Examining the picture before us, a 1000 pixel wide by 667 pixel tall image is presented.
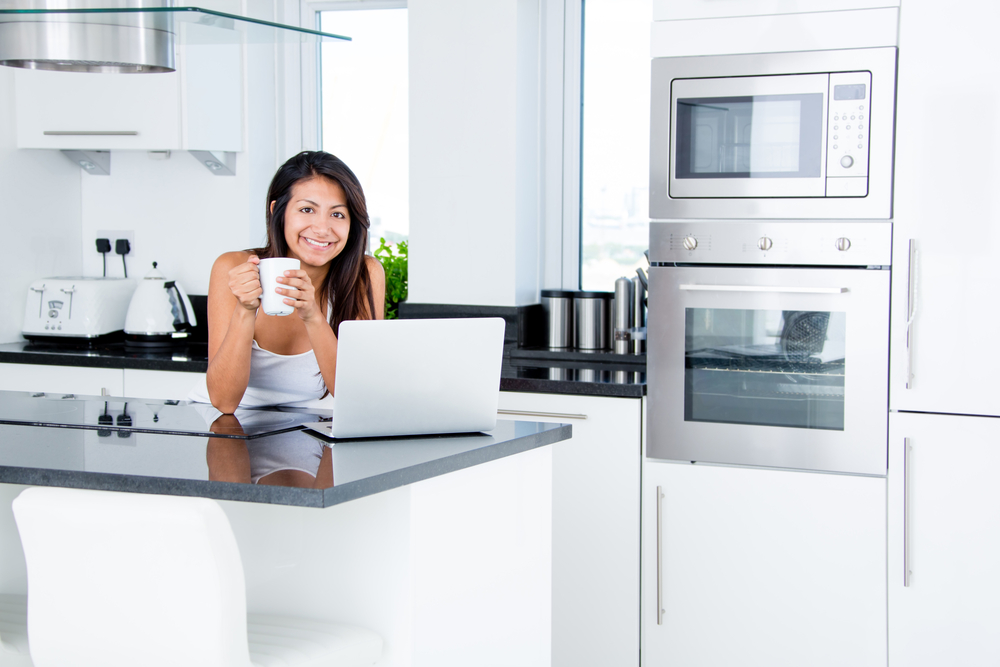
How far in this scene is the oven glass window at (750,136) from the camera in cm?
238

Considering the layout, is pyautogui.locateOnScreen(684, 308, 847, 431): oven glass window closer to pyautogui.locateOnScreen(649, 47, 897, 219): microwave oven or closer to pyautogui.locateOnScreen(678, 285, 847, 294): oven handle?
pyautogui.locateOnScreen(678, 285, 847, 294): oven handle

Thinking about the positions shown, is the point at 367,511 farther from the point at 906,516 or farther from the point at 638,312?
the point at 638,312

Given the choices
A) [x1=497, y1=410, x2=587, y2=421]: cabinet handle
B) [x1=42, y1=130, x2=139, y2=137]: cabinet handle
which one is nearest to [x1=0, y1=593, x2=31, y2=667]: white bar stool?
[x1=497, y1=410, x2=587, y2=421]: cabinet handle

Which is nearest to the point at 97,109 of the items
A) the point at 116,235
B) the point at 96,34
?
the point at 116,235

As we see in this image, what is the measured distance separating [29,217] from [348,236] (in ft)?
5.83

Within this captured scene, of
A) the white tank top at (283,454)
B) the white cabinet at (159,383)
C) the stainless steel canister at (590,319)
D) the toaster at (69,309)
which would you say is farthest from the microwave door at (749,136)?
the toaster at (69,309)

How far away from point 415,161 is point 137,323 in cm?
112

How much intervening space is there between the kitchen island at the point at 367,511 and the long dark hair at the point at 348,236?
22.3 inches

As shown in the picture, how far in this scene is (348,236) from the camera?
7.40 feet

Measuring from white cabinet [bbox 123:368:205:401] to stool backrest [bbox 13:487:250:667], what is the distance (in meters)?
1.75

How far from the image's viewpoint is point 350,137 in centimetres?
364

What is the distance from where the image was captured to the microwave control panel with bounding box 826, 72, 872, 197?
7.64 ft

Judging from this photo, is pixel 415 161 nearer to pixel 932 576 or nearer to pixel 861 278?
pixel 861 278

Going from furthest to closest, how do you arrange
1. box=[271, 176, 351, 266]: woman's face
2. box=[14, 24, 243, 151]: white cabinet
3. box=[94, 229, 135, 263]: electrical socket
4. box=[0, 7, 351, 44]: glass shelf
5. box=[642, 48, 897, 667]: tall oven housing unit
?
box=[94, 229, 135, 263]: electrical socket < box=[14, 24, 243, 151]: white cabinet < box=[642, 48, 897, 667]: tall oven housing unit < box=[271, 176, 351, 266]: woman's face < box=[0, 7, 351, 44]: glass shelf
